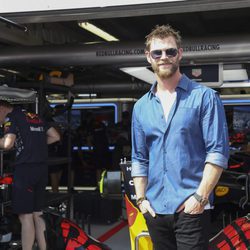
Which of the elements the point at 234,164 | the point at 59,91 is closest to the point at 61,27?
the point at 59,91

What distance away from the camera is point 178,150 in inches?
95.7

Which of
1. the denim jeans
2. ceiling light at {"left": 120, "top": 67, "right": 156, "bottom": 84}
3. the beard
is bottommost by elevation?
the denim jeans

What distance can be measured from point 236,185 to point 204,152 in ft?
9.42

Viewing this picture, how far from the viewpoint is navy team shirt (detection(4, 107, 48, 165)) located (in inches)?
184

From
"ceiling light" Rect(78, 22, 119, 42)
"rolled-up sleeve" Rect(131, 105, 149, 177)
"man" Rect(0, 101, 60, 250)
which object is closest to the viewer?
"rolled-up sleeve" Rect(131, 105, 149, 177)

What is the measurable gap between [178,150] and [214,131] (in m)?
0.21

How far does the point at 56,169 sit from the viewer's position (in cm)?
903

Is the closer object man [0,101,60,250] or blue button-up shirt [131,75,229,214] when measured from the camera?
blue button-up shirt [131,75,229,214]

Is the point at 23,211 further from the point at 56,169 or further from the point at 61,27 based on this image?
the point at 56,169

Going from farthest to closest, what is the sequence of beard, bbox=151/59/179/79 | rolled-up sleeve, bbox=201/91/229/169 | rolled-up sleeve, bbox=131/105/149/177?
rolled-up sleeve, bbox=131/105/149/177, beard, bbox=151/59/179/79, rolled-up sleeve, bbox=201/91/229/169

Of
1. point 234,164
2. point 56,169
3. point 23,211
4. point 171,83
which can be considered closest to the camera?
point 171,83

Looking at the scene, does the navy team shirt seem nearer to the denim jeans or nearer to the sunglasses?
the denim jeans

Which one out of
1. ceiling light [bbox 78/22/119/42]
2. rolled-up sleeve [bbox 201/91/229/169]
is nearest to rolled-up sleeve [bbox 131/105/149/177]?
rolled-up sleeve [bbox 201/91/229/169]

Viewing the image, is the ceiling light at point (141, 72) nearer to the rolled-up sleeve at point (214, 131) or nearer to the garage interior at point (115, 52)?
the garage interior at point (115, 52)
